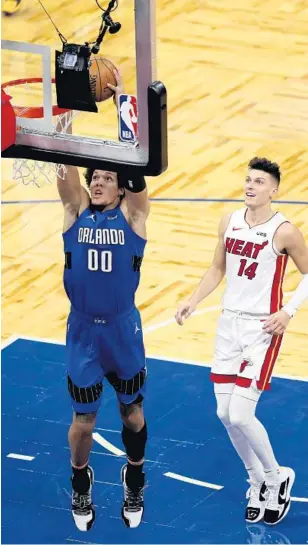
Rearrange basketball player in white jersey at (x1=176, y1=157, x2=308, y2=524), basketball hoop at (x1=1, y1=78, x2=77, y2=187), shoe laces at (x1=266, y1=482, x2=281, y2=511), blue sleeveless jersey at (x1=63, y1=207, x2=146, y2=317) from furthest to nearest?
shoe laces at (x1=266, y1=482, x2=281, y2=511) < basketball player in white jersey at (x1=176, y1=157, x2=308, y2=524) < blue sleeveless jersey at (x1=63, y1=207, x2=146, y2=317) < basketball hoop at (x1=1, y1=78, x2=77, y2=187)

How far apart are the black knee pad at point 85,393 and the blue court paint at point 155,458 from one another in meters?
0.98

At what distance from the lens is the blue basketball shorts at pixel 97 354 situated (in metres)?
9.77

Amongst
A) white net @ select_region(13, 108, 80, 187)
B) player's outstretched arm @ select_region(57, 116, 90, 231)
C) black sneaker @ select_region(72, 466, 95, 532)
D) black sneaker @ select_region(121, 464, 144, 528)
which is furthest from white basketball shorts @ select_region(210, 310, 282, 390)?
white net @ select_region(13, 108, 80, 187)

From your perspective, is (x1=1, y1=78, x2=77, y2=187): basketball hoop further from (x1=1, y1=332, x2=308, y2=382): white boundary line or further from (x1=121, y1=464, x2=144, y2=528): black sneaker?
(x1=1, y1=332, x2=308, y2=382): white boundary line

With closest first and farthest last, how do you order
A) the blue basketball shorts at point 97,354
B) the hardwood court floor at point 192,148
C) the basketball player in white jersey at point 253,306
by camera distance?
the blue basketball shorts at point 97,354 → the basketball player in white jersey at point 253,306 → the hardwood court floor at point 192,148

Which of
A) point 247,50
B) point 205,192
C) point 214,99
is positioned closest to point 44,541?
point 205,192

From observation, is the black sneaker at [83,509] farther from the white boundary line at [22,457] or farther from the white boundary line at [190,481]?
the white boundary line at [22,457]

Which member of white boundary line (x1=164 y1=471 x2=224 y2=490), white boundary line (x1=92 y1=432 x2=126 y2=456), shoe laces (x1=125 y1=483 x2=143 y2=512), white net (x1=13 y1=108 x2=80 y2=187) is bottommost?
white boundary line (x1=92 y1=432 x2=126 y2=456)

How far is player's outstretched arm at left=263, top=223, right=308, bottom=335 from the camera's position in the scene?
988 centimetres

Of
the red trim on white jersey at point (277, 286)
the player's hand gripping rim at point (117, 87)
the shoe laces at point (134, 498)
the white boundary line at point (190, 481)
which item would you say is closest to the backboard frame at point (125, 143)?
the player's hand gripping rim at point (117, 87)

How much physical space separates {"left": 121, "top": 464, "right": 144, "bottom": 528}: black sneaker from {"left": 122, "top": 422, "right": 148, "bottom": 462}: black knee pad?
18 centimetres

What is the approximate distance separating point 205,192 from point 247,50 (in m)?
3.06

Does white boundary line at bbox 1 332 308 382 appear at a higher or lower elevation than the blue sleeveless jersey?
lower

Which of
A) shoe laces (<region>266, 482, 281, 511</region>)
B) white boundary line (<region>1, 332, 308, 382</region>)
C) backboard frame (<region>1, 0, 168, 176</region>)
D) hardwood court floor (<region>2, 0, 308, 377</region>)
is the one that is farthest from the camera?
hardwood court floor (<region>2, 0, 308, 377</region>)
